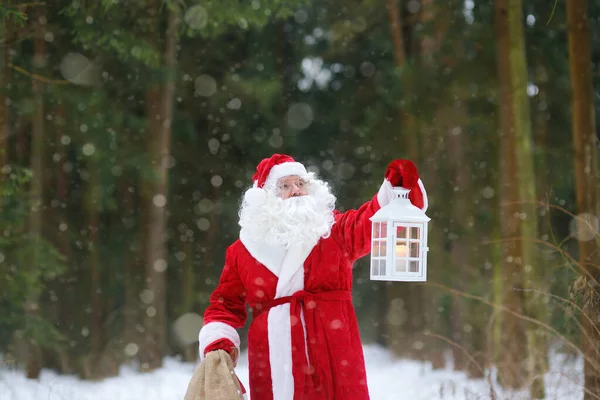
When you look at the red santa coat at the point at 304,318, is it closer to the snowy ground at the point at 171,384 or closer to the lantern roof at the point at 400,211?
the lantern roof at the point at 400,211

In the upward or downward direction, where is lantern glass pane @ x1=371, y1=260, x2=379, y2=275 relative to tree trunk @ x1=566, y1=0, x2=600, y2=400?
downward

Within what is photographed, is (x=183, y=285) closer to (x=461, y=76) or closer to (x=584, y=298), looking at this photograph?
(x=461, y=76)

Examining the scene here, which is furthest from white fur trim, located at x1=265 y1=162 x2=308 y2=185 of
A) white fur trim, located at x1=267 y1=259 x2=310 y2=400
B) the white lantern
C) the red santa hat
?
the white lantern

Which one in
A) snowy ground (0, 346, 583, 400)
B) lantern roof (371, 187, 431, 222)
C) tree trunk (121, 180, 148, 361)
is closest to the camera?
lantern roof (371, 187, 431, 222)

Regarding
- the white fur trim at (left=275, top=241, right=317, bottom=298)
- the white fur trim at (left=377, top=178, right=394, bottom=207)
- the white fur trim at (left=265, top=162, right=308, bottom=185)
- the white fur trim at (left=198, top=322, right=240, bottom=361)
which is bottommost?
the white fur trim at (left=198, top=322, right=240, bottom=361)

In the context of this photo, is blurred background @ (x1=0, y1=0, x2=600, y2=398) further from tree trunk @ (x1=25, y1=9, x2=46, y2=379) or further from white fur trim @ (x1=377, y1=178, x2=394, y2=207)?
white fur trim @ (x1=377, y1=178, x2=394, y2=207)

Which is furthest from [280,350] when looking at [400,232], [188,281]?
[188,281]

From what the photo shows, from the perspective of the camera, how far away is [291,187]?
4.43 m

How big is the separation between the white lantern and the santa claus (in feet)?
0.33

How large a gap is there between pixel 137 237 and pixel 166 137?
2802 millimetres

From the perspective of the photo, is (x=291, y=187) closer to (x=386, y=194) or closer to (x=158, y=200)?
(x=386, y=194)

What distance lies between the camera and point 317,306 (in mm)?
4090

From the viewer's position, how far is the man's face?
4414 mm

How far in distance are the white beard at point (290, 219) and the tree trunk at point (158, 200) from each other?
23.5 feet
